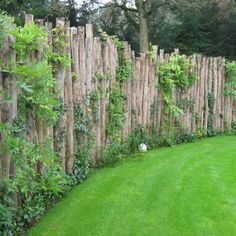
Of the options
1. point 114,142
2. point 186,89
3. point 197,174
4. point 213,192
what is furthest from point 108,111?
point 186,89

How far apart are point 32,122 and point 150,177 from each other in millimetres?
2406

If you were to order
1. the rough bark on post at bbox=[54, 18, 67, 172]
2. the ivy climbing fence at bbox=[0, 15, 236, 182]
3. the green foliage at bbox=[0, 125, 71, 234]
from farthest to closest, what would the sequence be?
the rough bark on post at bbox=[54, 18, 67, 172], the ivy climbing fence at bbox=[0, 15, 236, 182], the green foliage at bbox=[0, 125, 71, 234]

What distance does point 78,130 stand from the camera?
6469 mm

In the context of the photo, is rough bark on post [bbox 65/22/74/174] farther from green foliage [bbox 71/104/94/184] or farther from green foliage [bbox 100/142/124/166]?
green foliage [bbox 100/142/124/166]

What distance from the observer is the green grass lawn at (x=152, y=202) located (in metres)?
4.84

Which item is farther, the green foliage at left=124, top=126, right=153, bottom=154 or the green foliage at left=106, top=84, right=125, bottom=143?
the green foliage at left=124, top=126, right=153, bottom=154

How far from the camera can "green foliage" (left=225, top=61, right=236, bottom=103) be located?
11.8 m

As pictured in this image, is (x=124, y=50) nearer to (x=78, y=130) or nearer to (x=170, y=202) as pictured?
(x=78, y=130)

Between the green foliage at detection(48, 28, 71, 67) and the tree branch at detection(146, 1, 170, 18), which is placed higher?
the tree branch at detection(146, 1, 170, 18)

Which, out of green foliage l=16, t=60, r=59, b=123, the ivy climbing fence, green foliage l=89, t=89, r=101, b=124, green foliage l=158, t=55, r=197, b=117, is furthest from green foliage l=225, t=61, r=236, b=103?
green foliage l=16, t=60, r=59, b=123

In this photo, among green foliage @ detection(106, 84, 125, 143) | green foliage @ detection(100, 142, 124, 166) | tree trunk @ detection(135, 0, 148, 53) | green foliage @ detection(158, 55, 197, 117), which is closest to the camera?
green foliage @ detection(100, 142, 124, 166)

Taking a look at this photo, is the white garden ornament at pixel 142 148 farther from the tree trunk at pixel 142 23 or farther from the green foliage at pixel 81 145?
the tree trunk at pixel 142 23

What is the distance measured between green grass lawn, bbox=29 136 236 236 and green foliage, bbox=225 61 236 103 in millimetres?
4147

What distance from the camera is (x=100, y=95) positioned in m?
7.18
